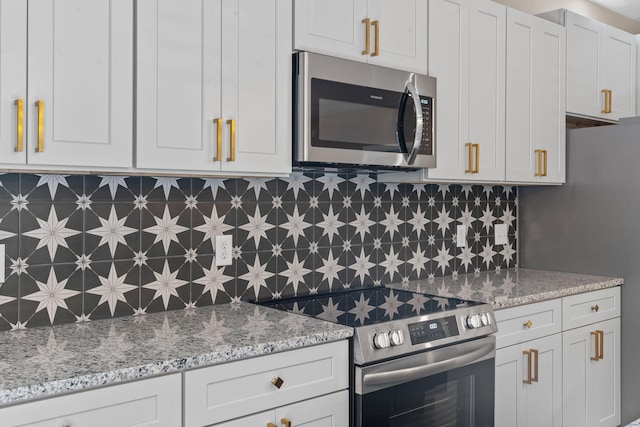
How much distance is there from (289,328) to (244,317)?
0.80ft

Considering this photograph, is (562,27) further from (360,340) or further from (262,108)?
(360,340)

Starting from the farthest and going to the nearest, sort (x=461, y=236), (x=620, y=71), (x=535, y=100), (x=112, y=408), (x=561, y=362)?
(x=620, y=71)
(x=461, y=236)
(x=535, y=100)
(x=561, y=362)
(x=112, y=408)

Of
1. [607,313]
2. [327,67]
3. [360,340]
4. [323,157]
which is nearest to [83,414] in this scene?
[360,340]

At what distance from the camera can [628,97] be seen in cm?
373

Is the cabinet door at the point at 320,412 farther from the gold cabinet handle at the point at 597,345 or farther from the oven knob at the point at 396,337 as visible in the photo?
the gold cabinet handle at the point at 597,345

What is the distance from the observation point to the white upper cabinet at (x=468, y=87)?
2.71 metres

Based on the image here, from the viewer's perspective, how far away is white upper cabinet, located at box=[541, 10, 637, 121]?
11.1ft

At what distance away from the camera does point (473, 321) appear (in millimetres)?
2383

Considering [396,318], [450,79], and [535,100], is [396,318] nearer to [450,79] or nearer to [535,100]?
[450,79]

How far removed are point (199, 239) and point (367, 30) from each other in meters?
1.03

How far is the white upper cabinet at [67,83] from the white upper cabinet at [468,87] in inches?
54.0

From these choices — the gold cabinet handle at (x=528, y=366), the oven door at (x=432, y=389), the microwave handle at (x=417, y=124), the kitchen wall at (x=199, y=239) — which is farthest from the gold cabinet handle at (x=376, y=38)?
the gold cabinet handle at (x=528, y=366)

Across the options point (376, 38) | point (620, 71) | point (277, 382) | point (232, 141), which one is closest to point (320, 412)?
point (277, 382)

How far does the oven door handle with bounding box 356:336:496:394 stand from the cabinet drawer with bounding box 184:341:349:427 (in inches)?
3.0
